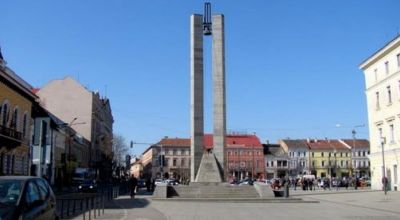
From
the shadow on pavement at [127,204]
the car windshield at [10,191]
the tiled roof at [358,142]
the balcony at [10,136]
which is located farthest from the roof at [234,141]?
the car windshield at [10,191]

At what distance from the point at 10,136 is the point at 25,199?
112ft

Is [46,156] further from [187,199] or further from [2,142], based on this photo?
[187,199]

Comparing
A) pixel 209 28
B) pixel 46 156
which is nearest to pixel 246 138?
pixel 46 156

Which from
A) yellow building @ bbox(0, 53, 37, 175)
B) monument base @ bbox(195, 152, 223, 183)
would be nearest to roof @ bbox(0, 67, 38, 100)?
yellow building @ bbox(0, 53, 37, 175)

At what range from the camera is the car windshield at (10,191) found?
9.27 metres

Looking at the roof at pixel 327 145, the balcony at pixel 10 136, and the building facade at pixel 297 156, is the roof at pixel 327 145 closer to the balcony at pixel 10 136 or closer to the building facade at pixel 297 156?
the building facade at pixel 297 156

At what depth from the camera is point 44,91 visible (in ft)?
303

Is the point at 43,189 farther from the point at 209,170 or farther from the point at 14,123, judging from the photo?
the point at 14,123

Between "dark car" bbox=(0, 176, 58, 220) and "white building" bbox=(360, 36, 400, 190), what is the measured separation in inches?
1873

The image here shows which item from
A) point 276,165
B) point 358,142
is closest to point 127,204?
point 276,165

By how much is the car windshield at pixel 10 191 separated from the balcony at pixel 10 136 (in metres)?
30.9

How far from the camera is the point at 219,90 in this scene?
42.3 meters

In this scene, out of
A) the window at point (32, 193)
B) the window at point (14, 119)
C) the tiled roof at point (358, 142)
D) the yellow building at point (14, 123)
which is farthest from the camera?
the tiled roof at point (358, 142)

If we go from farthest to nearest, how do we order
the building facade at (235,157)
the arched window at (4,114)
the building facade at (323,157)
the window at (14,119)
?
the building facade at (323,157)
the building facade at (235,157)
the window at (14,119)
the arched window at (4,114)
